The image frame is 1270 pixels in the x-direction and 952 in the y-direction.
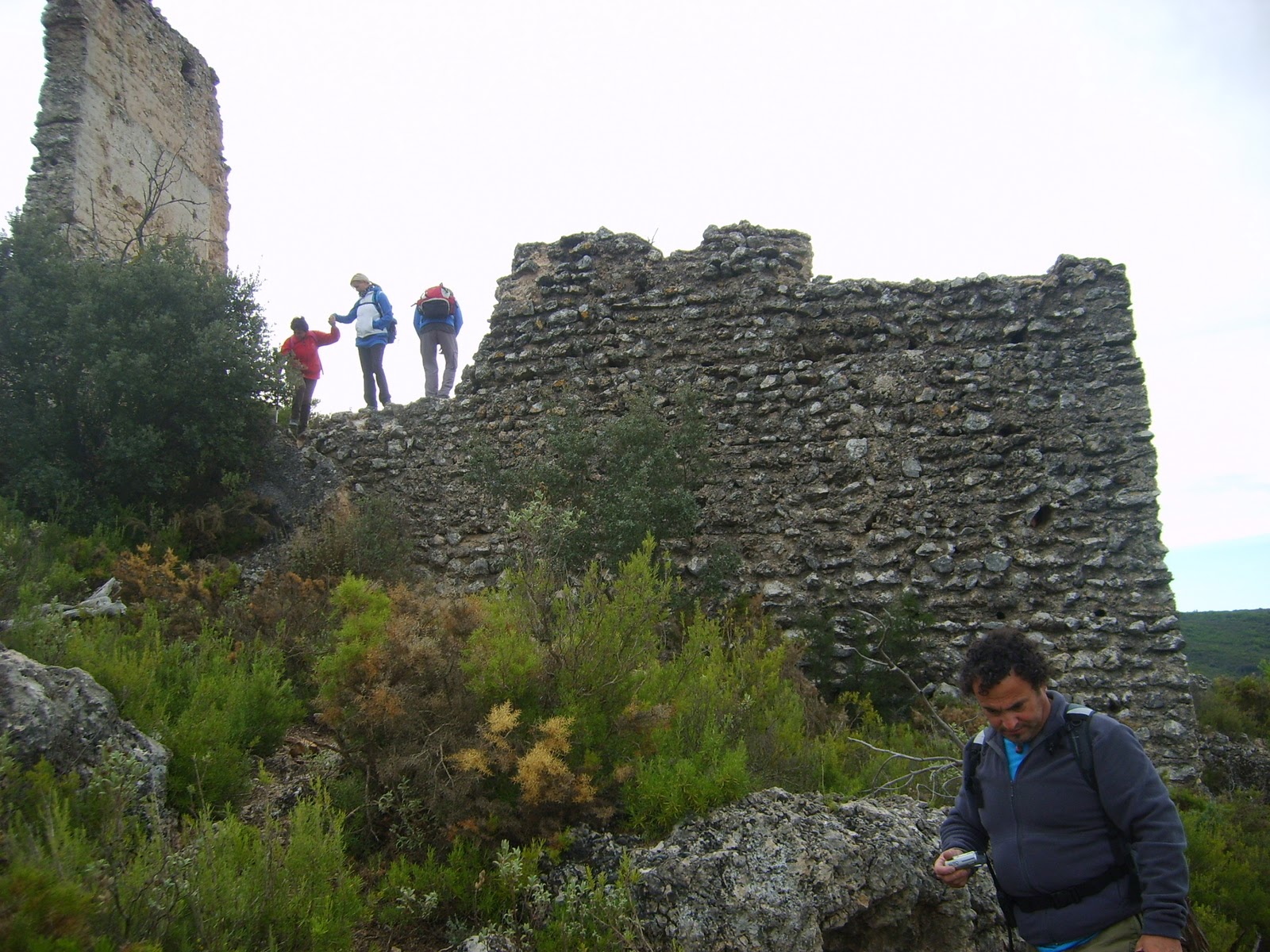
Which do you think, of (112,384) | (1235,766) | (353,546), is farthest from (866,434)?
(112,384)

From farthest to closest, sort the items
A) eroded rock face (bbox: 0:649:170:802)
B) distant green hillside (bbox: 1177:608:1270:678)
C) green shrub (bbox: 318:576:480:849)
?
1. distant green hillside (bbox: 1177:608:1270:678)
2. green shrub (bbox: 318:576:480:849)
3. eroded rock face (bbox: 0:649:170:802)

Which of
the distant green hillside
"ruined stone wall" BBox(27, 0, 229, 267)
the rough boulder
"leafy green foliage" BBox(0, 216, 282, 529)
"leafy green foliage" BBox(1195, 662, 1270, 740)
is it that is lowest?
the distant green hillside

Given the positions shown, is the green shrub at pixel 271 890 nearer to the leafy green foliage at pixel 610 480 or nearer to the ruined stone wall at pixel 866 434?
the leafy green foliage at pixel 610 480

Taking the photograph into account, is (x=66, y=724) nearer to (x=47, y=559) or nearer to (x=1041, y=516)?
(x=47, y=559)

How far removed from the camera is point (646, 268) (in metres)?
8.89

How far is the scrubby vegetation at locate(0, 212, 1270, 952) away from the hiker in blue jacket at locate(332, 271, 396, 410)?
7.13 ft

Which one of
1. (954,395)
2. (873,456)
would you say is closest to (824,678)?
(873,456)

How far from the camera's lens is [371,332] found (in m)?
9.82

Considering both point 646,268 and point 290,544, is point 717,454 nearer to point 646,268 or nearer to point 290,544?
point 646,268

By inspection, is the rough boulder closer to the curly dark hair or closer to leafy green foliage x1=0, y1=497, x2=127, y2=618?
the curly dark hair

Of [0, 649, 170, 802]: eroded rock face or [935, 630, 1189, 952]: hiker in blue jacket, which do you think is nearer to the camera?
[935, 630, 1189, 952]: hiker in blue jacket

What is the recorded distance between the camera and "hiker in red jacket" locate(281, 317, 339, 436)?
924 centimetres

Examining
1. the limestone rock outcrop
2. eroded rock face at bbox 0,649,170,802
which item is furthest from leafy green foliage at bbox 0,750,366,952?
the limestone rock outcrop

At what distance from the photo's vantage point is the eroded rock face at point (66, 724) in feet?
11.4
